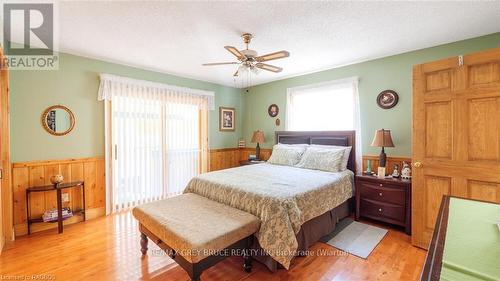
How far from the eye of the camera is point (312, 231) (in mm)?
2377

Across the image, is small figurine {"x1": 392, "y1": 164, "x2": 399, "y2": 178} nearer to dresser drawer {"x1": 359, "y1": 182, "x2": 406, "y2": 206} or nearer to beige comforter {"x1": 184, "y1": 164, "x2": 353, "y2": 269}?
dresser drawer {"x1": 359, "y1": 182, "x2": 406, "y2": 206}

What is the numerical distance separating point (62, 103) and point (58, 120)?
0.25 meters

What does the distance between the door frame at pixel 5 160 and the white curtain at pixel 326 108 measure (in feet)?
13.6

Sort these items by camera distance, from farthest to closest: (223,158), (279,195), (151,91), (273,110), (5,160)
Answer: (223,158) < (273,110) < (151,91) < (5,160) < (279,195)

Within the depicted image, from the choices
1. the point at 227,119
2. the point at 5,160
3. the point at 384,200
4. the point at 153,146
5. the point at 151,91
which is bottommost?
the point at 384,200

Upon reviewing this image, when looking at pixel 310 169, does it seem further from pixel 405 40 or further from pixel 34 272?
pixel 34 272

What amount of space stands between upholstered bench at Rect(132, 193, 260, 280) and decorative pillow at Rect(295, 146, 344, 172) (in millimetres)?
1730

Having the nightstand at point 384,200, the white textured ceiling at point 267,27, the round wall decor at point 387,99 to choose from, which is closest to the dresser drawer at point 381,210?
the nightstand at point 384,200

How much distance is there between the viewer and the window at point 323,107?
367cm

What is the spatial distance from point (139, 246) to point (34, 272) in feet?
2.86

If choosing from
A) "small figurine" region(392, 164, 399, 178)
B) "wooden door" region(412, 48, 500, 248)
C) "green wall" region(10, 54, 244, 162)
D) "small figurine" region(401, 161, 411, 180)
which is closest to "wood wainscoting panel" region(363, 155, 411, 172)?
"small figurine" region(392, 164, 399, 178)

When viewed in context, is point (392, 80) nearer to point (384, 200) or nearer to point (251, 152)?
point (384, 200)

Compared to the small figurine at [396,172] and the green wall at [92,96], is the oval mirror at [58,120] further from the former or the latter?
the small figurine at [396,172]
